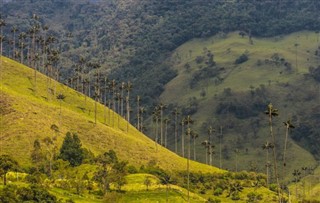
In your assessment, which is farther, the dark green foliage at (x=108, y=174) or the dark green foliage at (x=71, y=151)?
the dark green foliage at (x=71, y=151)

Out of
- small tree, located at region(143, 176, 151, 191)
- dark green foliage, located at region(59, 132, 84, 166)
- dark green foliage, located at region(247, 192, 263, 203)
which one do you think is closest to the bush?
dark green foliage, located at region(247, 192, 263, 203)

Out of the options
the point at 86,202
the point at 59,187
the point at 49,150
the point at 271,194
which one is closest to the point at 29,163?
the point at 49,150

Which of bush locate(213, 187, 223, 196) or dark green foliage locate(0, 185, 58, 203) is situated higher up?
dark green foliage locate(0, 185, 58, 203)

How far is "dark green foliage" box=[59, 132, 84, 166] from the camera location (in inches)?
7407

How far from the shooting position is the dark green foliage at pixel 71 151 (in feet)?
617

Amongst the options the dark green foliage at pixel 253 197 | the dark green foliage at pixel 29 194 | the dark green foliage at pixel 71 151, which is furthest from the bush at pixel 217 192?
the dark green foliage at pixel 29 194

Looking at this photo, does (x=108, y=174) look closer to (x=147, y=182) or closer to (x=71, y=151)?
(x=147, y=182)

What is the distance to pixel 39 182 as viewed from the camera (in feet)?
490

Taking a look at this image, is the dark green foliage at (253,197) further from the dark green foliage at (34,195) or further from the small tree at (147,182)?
the dark green foliage at (34,195)

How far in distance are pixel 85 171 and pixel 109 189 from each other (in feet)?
67.1

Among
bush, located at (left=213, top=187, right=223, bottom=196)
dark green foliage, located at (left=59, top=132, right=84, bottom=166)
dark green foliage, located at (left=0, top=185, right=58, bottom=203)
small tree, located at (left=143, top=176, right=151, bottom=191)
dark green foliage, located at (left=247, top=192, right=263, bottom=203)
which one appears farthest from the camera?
bush, located at (left=213, top=187, right=223, bottom=196)

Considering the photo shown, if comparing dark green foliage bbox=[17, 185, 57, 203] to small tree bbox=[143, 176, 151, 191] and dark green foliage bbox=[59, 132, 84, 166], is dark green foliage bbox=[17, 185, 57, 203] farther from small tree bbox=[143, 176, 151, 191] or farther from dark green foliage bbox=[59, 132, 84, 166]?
dark green foliage bbox=[59, 132, 84, 166]

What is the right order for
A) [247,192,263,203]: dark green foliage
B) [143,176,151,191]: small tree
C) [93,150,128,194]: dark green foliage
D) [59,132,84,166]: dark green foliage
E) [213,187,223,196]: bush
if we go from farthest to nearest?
[213,187,223,196]: bush
[59,132,84,166]: dark green foliage
[247,192,263,203]: dark green foliage
[143,176,151,191]: small tree
[93,150,128,194]: dark green foliage

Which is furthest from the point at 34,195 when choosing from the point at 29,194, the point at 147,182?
the point at 147,182
